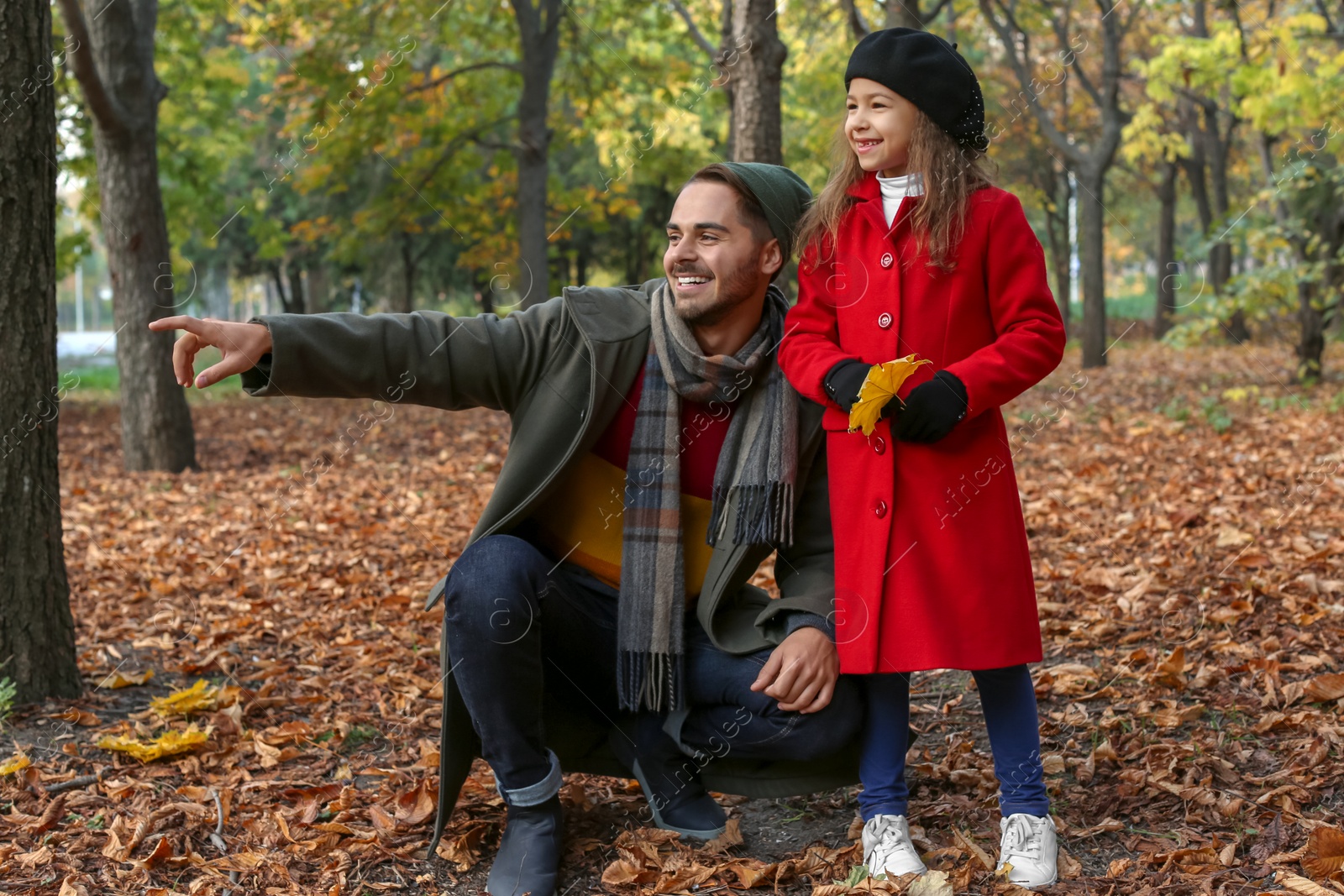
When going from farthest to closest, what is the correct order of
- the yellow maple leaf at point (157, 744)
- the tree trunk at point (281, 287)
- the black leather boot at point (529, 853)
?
the tree trunk at point (281, 287) → the yellow maple leaf at point (157, 744) → the black leather boot at point (529, 853)

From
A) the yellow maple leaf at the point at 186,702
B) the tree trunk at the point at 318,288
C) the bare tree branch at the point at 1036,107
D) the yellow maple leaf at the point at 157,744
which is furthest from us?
the tree trunk at the point at 318,288

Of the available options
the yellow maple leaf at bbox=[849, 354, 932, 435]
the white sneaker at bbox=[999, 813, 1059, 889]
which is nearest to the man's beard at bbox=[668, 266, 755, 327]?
the yellow maple leaf at bbox=[849, 354, 932, 435]

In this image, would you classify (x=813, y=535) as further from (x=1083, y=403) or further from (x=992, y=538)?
(x=1083, y=403)

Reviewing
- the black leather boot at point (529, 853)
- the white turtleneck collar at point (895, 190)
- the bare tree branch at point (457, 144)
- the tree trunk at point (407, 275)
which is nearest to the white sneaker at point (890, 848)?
the black leather boot at point (529, 853)

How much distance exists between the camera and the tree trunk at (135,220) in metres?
7.94

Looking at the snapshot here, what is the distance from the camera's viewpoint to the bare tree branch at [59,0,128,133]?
721cm

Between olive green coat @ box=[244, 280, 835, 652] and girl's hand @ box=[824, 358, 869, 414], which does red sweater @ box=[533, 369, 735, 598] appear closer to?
olive green coat @ box=[244, 280, 835, 652]

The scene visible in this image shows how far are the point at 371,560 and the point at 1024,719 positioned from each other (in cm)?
407

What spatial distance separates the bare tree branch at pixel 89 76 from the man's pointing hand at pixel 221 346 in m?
5.80

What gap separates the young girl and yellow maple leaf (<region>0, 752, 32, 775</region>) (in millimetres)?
2211

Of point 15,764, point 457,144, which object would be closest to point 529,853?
point 15,764

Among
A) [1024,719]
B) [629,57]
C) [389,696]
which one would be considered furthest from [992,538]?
[629,57]

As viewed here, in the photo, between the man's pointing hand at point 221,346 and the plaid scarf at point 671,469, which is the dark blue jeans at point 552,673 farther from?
the man's pointing hand at point 221,346

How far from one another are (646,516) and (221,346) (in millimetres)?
1043
